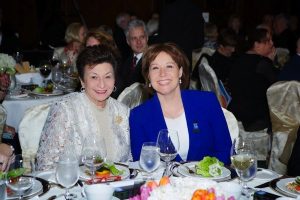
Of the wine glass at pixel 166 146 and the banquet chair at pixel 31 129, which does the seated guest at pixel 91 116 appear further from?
the wine glass at pixel 166 146

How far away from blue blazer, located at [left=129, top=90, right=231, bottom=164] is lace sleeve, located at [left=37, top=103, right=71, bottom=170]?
1.26 ft

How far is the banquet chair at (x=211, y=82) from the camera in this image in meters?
4.68

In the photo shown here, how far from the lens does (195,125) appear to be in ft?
9.57

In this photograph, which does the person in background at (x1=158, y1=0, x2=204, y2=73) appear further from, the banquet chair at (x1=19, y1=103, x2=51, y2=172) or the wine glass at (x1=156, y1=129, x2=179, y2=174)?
the wine glass at (x1=156, y1=129, x2=179, y2=174)

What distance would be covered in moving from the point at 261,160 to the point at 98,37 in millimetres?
1778

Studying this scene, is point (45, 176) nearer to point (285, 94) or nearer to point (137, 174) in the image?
point (137, 174)

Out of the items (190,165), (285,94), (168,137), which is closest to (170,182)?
(168,137)

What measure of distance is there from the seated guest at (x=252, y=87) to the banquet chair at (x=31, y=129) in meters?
2.21

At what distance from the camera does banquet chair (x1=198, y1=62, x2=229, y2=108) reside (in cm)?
468

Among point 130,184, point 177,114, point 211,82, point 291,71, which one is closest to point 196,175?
point 130,184

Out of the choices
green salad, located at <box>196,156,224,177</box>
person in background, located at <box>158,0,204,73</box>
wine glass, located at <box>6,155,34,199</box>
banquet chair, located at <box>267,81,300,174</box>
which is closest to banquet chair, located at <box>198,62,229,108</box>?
banquet chair, located at <box>267,81,300,174</box>

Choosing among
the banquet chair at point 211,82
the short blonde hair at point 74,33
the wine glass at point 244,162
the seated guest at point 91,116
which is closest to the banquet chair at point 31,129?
the seated guest at point 91,116

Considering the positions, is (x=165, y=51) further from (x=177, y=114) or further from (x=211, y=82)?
(x=211, y=82)

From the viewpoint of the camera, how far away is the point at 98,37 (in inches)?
165
